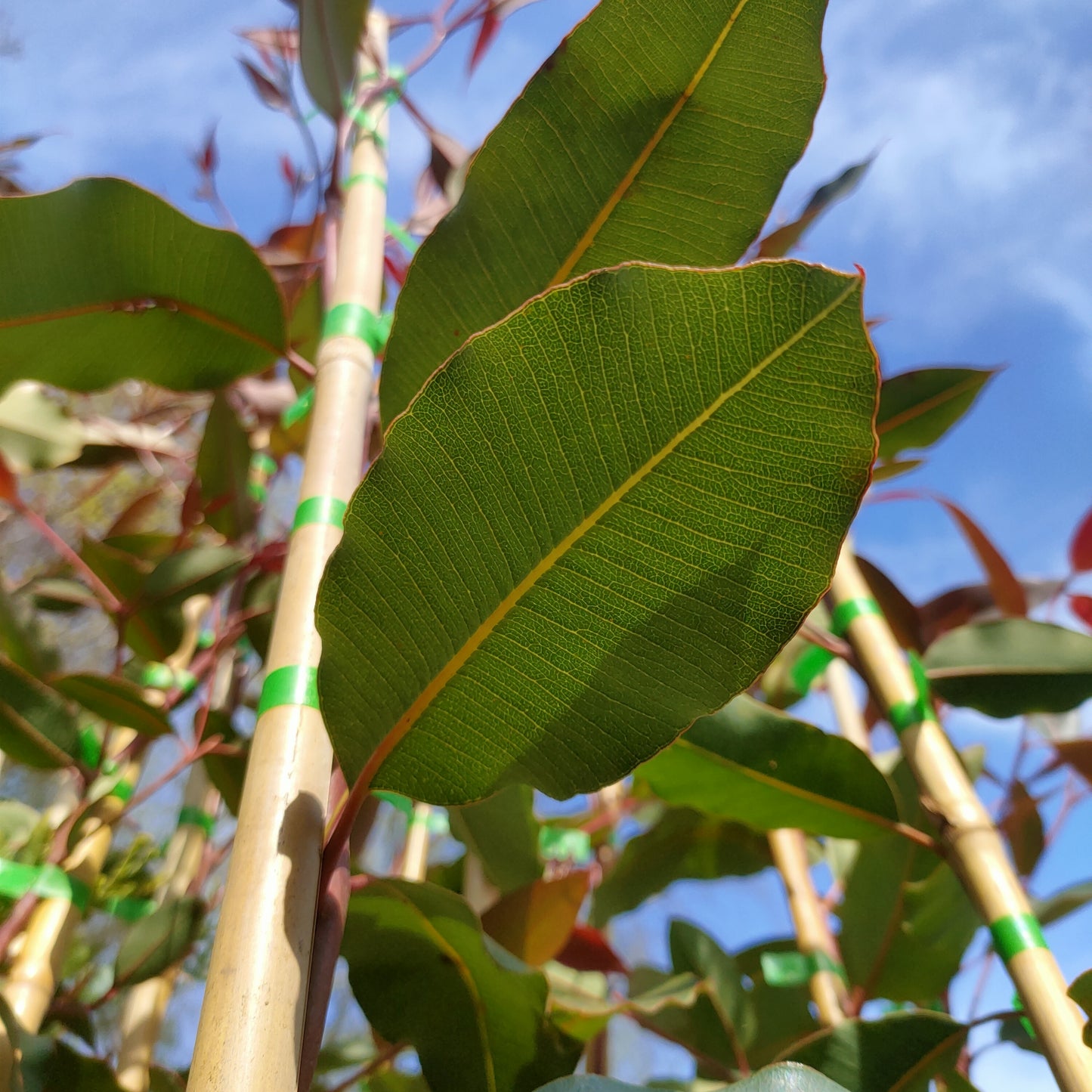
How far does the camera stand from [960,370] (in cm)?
92

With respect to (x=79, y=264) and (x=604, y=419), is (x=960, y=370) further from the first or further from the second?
(x=79, y=264)

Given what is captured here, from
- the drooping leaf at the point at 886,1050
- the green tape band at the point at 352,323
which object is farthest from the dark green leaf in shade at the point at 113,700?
the drooping leaf at the point at 886,1050

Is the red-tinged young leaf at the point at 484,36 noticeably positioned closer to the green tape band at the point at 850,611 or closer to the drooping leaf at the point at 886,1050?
the green tape band at the point at 850,611

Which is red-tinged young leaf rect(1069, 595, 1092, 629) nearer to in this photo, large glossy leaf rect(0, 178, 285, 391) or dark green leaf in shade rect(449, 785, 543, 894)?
dark green leaf in shade rect(449, 785, 543, 894)

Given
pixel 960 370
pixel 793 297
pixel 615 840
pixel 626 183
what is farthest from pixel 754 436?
pixel 615 840

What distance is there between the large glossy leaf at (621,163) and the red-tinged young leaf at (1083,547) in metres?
0.74

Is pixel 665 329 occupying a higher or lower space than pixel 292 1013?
higher

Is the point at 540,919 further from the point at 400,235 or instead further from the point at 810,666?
the point at 400,235

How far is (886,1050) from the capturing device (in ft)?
2.03

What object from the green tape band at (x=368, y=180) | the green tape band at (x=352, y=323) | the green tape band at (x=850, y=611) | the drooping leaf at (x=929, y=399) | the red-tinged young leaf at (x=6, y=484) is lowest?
the green tape band at (x=850, y=611)

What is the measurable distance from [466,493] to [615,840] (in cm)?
121

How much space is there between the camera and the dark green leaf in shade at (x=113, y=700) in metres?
0.75

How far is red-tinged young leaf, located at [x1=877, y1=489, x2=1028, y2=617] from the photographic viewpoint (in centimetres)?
94

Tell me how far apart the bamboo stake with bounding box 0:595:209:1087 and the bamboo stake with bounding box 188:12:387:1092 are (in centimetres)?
37
